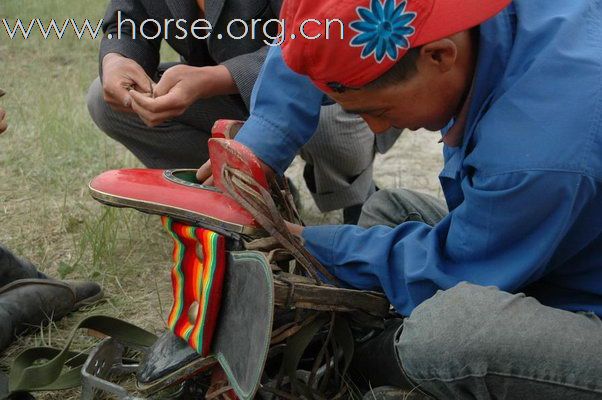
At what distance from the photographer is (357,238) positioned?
1.71 metres

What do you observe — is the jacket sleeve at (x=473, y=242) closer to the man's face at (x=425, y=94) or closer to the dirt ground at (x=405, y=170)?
the man's face at (x=425, y=94)

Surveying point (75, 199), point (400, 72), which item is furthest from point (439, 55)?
point (75, 199)

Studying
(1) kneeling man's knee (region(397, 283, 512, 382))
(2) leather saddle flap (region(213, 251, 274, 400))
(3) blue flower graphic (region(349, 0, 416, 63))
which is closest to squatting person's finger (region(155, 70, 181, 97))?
(2) leather saddle flap (region(213, 251, 274, 400))

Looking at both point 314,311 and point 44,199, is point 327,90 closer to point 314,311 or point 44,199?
point 314,311

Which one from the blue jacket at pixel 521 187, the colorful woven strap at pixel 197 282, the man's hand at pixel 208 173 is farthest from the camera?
the man's hand at pixel 208 173

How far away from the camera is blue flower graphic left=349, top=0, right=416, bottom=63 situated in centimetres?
138

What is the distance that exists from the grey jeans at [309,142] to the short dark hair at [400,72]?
1.10 m

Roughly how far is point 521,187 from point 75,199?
209 cm

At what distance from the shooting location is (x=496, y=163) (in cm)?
141

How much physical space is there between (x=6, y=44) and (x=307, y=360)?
468 centimetres

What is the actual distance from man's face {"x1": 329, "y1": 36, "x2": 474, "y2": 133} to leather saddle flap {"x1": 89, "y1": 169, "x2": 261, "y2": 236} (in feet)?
1.03

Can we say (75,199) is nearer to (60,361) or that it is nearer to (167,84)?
(167,84)

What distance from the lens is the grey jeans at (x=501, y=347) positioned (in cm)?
140

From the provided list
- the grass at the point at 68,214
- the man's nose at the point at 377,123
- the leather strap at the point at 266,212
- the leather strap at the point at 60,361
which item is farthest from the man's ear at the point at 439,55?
the grass at the point at 68,214
